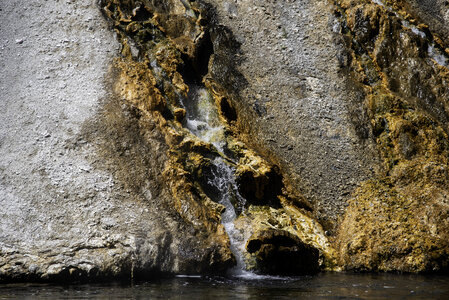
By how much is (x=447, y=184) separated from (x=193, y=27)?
12626mm

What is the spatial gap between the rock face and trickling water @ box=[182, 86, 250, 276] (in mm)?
67

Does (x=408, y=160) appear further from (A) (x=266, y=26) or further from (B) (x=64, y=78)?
(B) (x=64, y=78)

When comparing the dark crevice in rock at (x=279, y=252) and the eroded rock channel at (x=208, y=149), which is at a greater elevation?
the eroded rock channel at (x=208, y=149)

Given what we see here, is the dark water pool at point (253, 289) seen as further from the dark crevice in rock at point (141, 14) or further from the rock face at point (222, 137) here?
the dark crevice in rock at point (141, 14)

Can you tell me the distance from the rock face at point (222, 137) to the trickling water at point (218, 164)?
67mm

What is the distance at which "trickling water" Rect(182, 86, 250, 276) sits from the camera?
15.2m

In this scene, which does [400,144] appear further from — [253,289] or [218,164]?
[253,289]

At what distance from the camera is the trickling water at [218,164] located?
1520 centimetres

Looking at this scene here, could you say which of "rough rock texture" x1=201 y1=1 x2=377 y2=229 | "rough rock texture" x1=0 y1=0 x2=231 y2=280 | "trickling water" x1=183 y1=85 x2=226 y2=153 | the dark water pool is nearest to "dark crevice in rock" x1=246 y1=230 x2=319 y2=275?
the dark water pool

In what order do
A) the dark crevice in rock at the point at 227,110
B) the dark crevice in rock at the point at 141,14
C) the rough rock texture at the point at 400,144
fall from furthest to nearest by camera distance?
1. the dark crevice in rock at the point at 141,14
2. the dark crevice in rock at the point at 227,110
3. the rough rock texture at the point at 400,144

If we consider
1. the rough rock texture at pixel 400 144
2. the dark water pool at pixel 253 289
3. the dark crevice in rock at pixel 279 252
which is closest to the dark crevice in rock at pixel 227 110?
the rough rock texture at pixel 400 144

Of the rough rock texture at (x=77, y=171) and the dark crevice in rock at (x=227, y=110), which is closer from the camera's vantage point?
the rough rock texture at (x=77, y=171)

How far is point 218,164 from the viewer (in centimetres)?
1680

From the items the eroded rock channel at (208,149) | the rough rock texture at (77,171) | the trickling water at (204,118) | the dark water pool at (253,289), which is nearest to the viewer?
the dark water pool at (253,289)
